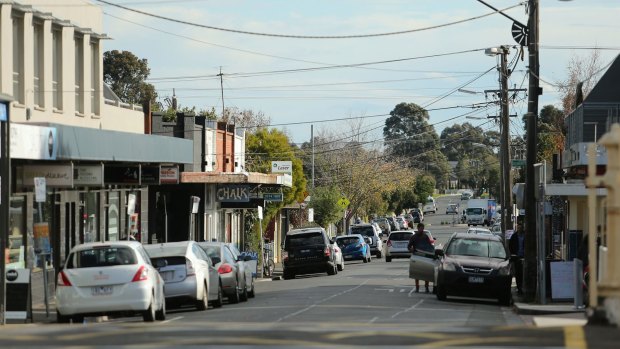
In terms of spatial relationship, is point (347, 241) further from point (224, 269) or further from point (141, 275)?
point (141, 275)

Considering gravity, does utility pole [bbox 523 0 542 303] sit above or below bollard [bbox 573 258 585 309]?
above

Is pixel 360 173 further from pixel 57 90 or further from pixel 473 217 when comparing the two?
pixel 57 90

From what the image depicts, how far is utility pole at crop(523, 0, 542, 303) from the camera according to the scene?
29.0 meters

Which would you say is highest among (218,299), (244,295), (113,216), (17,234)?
(113,216)

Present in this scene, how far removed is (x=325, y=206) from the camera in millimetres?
83625

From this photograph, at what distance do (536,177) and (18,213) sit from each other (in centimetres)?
1214

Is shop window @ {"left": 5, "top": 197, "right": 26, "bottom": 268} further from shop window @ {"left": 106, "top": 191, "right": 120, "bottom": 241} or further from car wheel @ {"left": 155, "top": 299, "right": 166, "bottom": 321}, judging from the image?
shop window @ {"left": 106, "top": 191, "right": 120, "bottom": 241}

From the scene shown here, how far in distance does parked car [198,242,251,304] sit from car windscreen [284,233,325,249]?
13399 millimetres

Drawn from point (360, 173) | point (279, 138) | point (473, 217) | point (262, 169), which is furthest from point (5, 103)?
point (473, 217)

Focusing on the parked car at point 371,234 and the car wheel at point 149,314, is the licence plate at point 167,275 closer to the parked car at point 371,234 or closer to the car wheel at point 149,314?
the car wheel at point 149,314

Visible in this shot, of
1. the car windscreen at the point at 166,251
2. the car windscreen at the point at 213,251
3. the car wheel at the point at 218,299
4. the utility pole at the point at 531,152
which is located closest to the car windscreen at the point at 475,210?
the utility pole at the point at 531,152

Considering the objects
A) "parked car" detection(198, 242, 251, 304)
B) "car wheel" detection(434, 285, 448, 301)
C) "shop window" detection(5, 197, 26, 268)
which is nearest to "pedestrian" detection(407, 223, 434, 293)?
"car wheel" detection(434, 285, 448, 301)

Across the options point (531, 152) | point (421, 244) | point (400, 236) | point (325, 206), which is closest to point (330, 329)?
point (531, 152)

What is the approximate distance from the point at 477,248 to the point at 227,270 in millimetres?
6215
